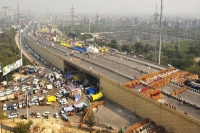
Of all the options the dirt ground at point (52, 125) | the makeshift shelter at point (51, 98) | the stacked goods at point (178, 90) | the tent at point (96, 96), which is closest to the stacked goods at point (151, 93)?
the stacked goods at point (178, 90)

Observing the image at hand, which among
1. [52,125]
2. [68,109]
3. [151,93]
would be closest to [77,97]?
[68,109]

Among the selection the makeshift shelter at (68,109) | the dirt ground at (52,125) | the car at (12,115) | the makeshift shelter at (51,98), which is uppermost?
the makeshift shelter at (51,98)

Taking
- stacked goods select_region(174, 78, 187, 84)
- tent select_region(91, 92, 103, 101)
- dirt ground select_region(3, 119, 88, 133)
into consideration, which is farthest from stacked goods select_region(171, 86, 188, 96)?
dirt ground select_region(3, 119, 88, 133)

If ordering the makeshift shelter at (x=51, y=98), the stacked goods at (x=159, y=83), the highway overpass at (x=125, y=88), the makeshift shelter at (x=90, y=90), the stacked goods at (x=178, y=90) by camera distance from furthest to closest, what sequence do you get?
the makeshift shelter at (x=90, y=90) < the makeshift shelter at (x=51, y=98) < the stacked goods at (x=159, y=83) < the stacked goods at (x=178, y=90) < the highway overpass at (x=125, y=88)

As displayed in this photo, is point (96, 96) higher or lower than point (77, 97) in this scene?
higher

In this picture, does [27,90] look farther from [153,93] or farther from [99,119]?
[153,93]

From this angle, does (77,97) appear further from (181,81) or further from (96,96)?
(181,81)

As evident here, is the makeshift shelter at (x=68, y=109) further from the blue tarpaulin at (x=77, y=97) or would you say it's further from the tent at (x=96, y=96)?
the tent at (x=96, y=96)

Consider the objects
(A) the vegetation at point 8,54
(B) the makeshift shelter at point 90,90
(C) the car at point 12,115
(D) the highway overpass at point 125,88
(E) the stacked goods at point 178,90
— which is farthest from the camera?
(A) the vegetation at point 8,54

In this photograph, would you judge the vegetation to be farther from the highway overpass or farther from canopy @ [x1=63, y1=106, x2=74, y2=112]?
canopy @ [x1=63, y1=106, x2=74, y2=112]
